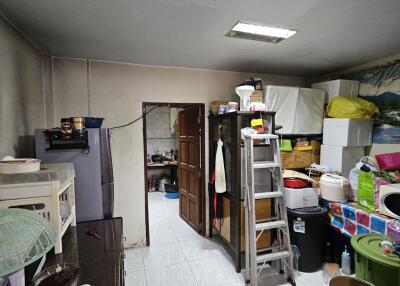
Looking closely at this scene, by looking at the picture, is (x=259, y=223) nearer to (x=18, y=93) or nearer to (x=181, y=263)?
(x=181, y=263)

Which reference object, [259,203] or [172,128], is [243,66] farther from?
[172,128]

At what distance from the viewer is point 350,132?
2748mm

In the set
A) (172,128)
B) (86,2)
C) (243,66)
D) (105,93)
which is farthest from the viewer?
(172,128)

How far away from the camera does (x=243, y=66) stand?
2984 mm

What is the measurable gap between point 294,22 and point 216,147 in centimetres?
170

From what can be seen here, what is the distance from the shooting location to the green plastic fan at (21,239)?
619 mm

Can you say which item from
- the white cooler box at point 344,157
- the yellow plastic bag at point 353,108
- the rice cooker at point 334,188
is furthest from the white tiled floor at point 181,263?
the yellow plastic bag at point 353,108

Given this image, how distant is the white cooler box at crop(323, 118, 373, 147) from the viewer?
9.02 feet

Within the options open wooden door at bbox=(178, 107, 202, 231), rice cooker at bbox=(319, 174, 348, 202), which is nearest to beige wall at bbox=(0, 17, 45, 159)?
open wooden door at bbox=(178, 107, 202, 231)

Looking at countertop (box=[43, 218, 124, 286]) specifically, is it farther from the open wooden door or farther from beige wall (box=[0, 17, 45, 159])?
the open wooden door

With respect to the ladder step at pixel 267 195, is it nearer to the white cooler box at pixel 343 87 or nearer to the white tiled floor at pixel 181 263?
the white tiled floor at pixel 181 263

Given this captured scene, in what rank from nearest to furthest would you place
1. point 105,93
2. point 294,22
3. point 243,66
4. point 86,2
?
1. point 86,2
2. point 294,22
3. point 105,93
4. point 243,66

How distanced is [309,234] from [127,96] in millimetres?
2702

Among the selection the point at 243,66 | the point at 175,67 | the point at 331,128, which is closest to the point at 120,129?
the point at 175,67
